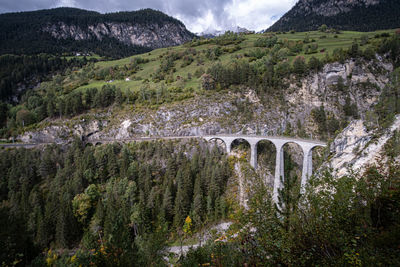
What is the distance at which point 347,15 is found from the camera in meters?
155

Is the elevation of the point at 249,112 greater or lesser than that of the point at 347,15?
lesser

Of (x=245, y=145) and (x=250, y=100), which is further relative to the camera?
(x=250, y=100)

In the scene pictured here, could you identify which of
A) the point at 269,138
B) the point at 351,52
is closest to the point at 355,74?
the point at 351,52

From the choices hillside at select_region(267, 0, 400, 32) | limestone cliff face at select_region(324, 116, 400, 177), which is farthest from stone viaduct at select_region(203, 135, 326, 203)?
hillside at select_region(267, 0, 400, 32)

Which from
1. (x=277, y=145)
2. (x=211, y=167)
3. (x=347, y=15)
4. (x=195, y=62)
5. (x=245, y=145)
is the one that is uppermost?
(x=347, y=15)

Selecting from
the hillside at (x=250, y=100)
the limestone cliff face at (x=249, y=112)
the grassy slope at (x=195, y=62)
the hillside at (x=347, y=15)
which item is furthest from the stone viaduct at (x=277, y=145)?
the hillside at (x=347, y=15)

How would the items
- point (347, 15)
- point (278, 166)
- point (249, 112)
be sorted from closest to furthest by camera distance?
point (278, 166)
point (249, 112)
point (347, 15)

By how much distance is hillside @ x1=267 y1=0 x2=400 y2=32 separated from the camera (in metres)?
129

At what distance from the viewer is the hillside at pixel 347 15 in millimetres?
129000

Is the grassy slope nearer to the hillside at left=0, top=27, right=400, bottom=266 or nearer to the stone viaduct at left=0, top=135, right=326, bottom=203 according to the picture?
the hillside at left=0, top=27, right=400, bottom=266

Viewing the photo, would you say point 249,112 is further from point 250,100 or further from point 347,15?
point 347,15

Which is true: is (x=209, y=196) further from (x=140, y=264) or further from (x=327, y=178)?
(x=327, y=178)

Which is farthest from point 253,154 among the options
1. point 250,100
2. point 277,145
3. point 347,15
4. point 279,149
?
point 347,15

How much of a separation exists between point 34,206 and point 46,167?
13.4 meters
